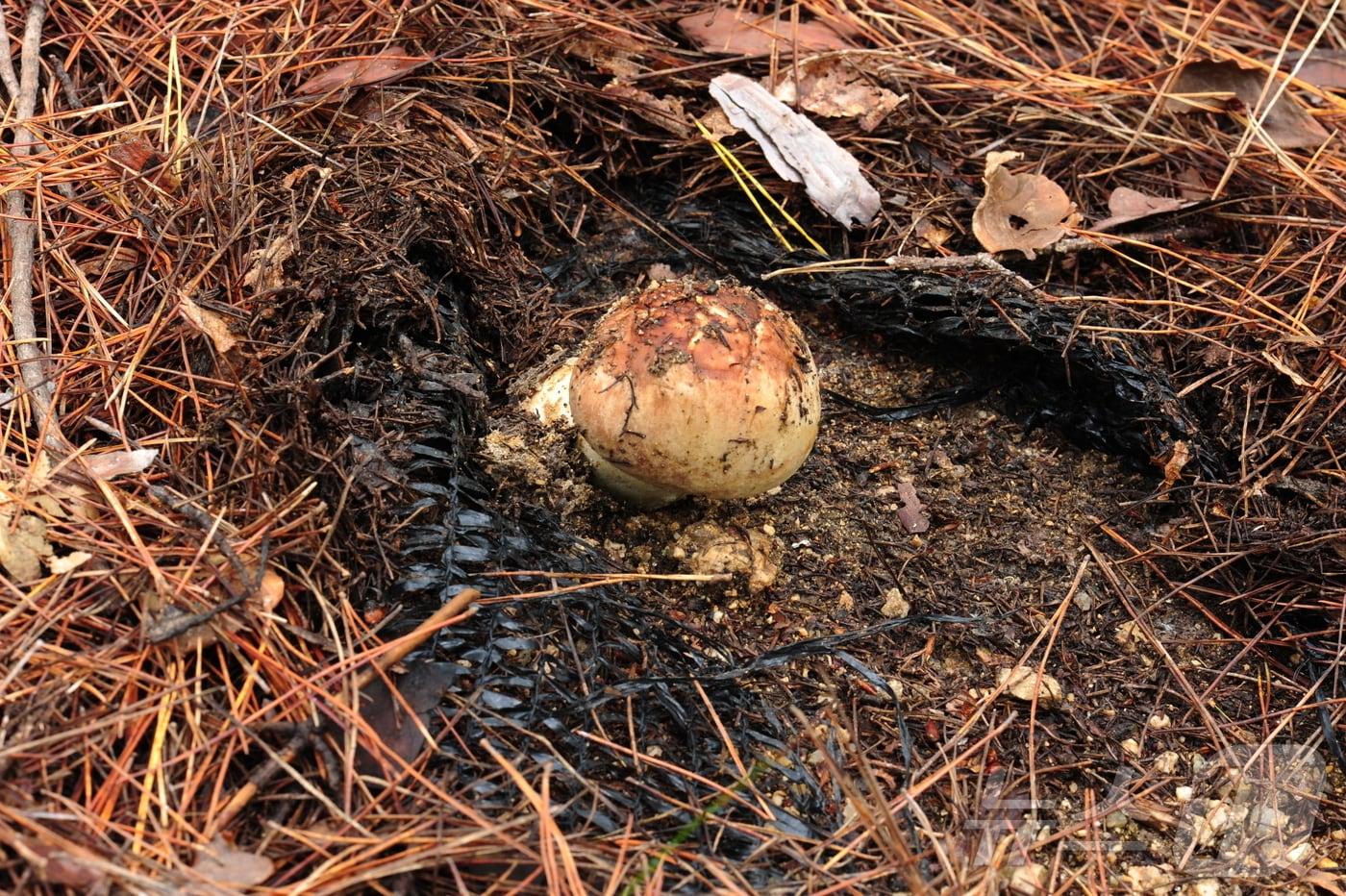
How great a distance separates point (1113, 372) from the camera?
2.82 m

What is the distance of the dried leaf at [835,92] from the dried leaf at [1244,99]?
0.95 meters

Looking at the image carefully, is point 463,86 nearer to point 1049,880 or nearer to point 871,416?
point 871,416

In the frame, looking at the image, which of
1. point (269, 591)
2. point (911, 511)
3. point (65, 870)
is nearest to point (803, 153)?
point (911, 511)

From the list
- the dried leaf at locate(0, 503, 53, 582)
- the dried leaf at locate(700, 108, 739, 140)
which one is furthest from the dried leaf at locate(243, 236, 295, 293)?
the dried leaf at locate(700, 108, 739, 140)

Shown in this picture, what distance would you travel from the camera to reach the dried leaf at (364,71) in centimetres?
294

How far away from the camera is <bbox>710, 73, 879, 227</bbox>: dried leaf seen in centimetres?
312

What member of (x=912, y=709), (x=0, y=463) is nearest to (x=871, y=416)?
(x=912, y=709)

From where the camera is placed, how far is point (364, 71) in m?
2.99

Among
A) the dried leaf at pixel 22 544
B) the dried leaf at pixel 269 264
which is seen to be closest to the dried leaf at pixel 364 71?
the dried leaf at pixel 269 264

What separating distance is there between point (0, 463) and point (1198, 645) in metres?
2.73

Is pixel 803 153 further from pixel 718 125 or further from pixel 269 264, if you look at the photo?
pixel 269 264

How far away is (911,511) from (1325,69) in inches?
91.6

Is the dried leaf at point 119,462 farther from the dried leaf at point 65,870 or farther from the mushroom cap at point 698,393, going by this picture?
the mushroom cap at point 698,393

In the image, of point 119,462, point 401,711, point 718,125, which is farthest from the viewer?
point 718,125
